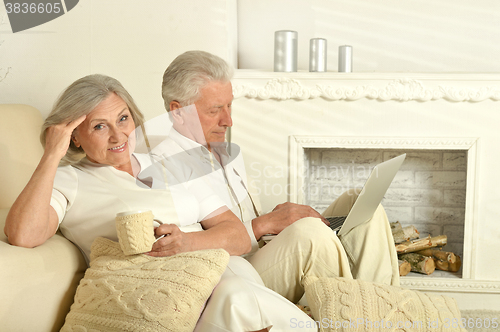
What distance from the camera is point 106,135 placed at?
130 centimetres

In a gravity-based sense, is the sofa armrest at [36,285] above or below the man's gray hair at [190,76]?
below

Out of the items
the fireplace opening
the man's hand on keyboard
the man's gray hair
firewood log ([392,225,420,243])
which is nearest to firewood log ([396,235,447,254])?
firewood log ([392,225,420,243])

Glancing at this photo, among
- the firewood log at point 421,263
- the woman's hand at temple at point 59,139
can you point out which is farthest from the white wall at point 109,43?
the firewood log at point 421,263

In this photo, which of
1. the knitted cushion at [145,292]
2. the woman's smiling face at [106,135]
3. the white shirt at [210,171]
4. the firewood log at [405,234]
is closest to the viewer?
the knitted cushion at [145,292]

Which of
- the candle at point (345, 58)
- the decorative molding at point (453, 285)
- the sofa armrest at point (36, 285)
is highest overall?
the candle at point (345, 58)

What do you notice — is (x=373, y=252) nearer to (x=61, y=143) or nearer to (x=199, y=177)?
(x=199, y=177)

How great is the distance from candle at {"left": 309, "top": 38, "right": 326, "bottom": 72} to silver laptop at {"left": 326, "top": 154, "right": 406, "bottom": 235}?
752mm

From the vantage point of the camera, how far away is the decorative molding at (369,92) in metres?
2.07

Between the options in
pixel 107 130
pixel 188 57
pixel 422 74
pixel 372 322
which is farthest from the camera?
pixel 422 74

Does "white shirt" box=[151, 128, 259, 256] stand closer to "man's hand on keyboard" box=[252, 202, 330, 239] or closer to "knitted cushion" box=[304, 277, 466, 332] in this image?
"man's hand on keyboard" box=[252, 202, 330, 239]

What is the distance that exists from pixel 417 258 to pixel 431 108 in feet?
2.62

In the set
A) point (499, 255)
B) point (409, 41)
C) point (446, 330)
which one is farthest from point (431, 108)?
point (446, 330)

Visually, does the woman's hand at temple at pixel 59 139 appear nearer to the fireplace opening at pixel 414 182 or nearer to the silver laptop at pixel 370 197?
the silver laptop at pixel 370 197

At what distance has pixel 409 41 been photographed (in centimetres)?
240
